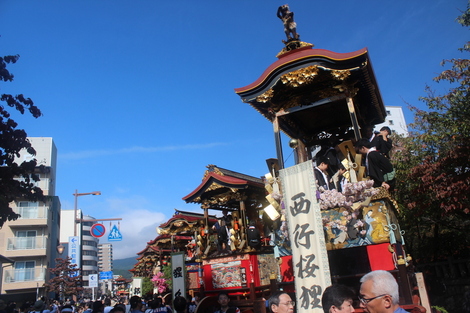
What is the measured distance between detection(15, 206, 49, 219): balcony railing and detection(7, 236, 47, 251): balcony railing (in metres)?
1.92

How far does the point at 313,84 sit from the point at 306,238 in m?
4.68

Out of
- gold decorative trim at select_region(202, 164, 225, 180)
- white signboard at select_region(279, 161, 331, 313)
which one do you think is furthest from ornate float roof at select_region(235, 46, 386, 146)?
gold decorative trim at select_region(202, 164, 225, 180)

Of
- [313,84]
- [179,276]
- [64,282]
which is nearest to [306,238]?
[313,84]

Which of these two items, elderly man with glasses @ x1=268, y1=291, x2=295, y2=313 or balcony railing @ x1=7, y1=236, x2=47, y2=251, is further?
balcony railing @ x1=7, y1=236, x2=47, y2=251

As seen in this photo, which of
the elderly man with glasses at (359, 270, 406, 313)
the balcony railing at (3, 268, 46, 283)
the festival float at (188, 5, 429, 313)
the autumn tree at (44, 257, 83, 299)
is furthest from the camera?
the balcony railing at (3, 268, 46, 283)

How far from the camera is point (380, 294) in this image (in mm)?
2760

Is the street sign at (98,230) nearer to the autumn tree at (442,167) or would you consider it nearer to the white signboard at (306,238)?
the autumn tree at (442,167)

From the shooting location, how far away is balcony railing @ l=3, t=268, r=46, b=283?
94.4 ft

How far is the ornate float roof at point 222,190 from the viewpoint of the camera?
12.8m

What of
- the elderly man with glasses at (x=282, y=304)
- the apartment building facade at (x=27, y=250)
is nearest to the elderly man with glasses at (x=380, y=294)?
the elderly man with glasses at (x=282, y=304)

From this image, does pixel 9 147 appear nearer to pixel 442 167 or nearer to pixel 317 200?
pixel 317 200

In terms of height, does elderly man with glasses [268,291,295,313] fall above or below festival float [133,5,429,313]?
below

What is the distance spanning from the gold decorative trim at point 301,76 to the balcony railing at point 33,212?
102ft

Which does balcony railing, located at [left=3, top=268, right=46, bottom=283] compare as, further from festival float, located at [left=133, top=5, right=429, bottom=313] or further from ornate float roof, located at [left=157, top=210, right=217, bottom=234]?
festival float, located at [left=133, top=5, right=429, bottom=313]
